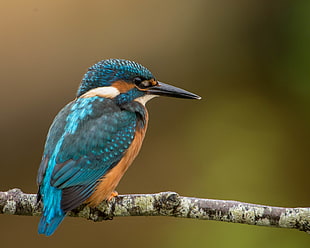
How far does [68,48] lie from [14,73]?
529mm

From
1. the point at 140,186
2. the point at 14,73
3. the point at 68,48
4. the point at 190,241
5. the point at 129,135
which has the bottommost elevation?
the point at 190,241

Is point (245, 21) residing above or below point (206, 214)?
above

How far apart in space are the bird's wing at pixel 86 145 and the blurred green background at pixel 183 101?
163cm

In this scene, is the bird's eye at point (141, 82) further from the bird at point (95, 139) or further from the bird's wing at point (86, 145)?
the bird's wing at point (86, 145)

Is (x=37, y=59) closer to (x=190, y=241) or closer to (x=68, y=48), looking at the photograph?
(x=68, y=48)

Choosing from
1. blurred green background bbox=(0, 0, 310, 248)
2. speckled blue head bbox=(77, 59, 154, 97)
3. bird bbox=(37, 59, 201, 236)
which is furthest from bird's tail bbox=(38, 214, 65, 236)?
blurred green background bbox=(0, 0, 310, 248)

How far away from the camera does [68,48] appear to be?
522 centimetres

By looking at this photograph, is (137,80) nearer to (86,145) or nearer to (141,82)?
(141,82)

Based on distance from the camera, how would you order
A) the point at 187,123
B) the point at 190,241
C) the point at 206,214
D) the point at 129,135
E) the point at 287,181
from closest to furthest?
the point at 206,214 → the point at 129,135 → the point at 190,241 → the point at 287,181 → the point at 187,123

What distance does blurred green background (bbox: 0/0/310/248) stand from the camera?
4941 mm

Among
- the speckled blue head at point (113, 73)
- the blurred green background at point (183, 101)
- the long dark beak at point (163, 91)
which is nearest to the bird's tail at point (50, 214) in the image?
the speckled blue head at point (113, 73)

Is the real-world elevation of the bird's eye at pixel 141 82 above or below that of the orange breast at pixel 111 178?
above

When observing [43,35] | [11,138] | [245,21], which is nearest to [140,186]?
[11,138]

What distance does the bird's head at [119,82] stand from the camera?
355 centimetres
